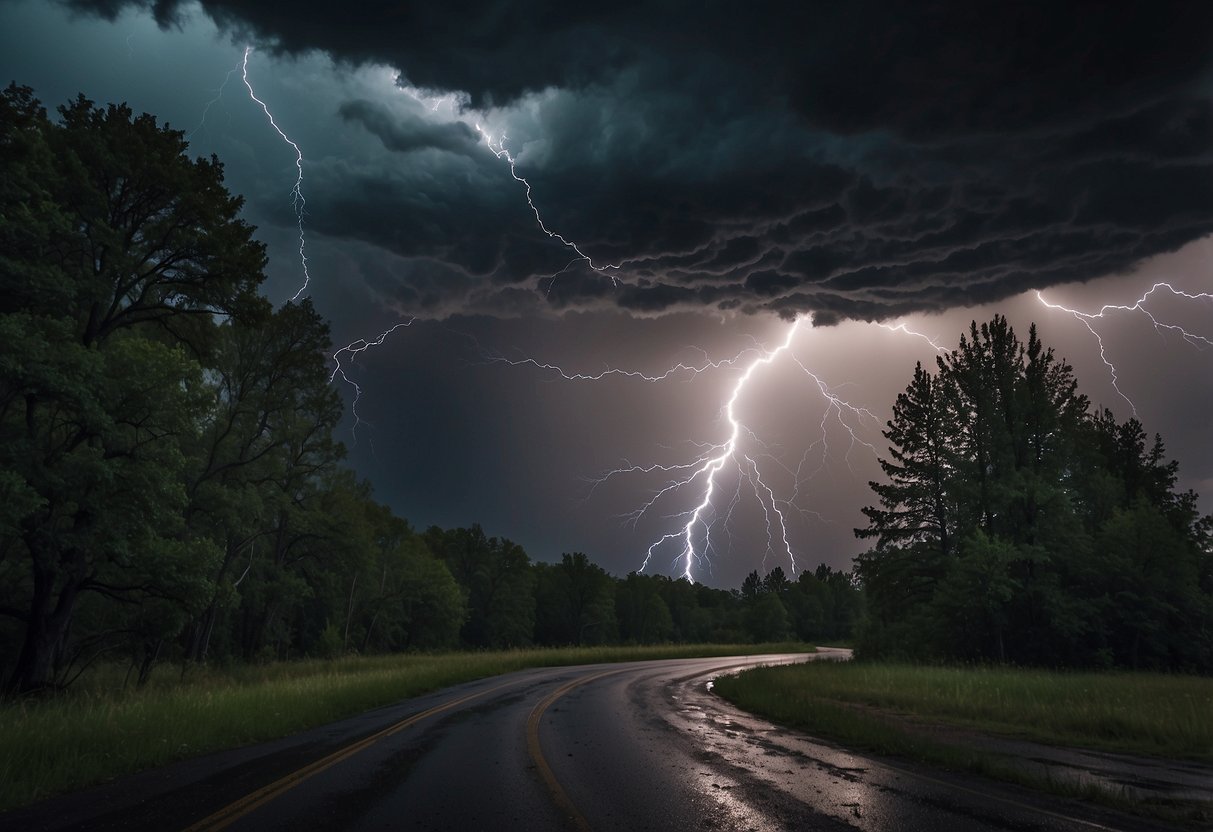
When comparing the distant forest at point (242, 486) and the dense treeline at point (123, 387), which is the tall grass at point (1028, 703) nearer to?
the distant forest at point (242, 486)

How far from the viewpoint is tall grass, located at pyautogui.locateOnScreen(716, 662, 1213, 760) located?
1158cm

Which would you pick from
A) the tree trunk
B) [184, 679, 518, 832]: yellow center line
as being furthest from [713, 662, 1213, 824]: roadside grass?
the tree trunk

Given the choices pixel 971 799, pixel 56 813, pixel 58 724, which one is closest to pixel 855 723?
pixel 971 799

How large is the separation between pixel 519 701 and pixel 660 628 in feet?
301

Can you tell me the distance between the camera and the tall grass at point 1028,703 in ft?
38.0

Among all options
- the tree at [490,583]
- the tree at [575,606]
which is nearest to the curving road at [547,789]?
the tree at [490,583]

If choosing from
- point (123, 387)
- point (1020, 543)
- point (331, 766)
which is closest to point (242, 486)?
point (123, 387)

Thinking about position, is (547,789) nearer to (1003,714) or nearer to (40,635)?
(1003,714)

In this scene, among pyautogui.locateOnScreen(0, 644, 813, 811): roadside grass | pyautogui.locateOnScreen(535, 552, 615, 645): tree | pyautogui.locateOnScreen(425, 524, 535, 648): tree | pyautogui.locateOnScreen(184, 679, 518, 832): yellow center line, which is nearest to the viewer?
pyautogui.locateOnScreen(184, 679, 518, 832): yellow center line

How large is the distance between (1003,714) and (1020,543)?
19.2 metres

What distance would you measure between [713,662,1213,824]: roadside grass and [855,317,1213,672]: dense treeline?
7.38m

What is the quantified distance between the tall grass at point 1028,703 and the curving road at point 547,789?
4.67 m

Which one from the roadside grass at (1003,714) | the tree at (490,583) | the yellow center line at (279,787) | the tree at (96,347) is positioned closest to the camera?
the yellow center line at (279,787)

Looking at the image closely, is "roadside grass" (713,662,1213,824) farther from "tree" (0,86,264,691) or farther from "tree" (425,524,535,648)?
"tree" (425,524,535,648)
